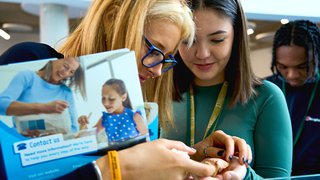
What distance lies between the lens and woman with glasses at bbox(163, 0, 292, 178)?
107 cm

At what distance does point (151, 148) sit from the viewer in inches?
23.3

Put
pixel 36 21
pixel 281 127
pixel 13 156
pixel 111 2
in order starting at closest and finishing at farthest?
pixel 13 156 < pixel 111 2 < pixel 281 127 < pixel 36 21

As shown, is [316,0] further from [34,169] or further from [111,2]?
[34,169]

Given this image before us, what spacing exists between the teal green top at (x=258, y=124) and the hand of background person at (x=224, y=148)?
197mm

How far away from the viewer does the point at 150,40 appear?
0.81 meters

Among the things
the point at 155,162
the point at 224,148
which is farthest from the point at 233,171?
the point at 155,162

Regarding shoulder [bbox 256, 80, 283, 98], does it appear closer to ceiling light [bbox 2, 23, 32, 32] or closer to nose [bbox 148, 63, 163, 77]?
nose [bbox 148, 63, 163, 77]

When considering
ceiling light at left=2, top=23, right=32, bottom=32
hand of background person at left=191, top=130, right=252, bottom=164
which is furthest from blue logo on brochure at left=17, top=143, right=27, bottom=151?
ceiling light at left=2, top=23, right=32, bottom=32

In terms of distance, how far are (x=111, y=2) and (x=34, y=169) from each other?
16.5 inches

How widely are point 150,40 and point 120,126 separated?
0.28 meters

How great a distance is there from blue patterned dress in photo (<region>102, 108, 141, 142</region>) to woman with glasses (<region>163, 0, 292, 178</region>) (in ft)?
1.80

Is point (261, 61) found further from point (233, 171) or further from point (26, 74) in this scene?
point (26, 74)

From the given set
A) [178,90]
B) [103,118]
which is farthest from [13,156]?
[178,90]

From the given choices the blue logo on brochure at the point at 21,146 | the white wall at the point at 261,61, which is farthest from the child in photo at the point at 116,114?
the white wall at the point at 261,61
